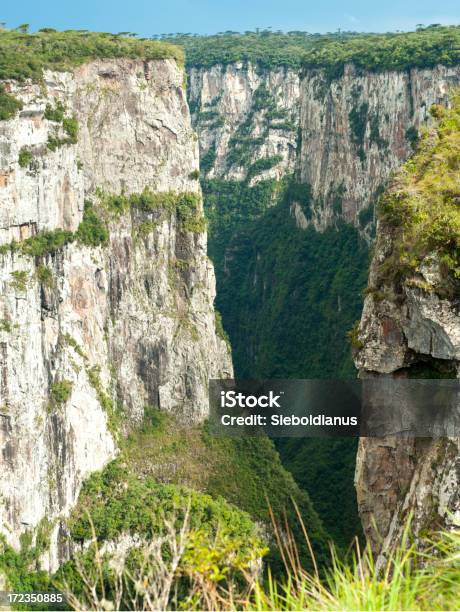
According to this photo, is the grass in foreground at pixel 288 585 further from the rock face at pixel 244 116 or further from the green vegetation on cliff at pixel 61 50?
the rock face at pixel 244 116

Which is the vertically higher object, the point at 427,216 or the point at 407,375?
the point at 427,216

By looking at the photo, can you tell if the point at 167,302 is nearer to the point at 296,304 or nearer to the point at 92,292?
the point at 92,292

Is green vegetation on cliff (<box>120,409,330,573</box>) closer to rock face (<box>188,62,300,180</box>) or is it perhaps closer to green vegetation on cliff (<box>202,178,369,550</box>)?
green vegetation on cliff (<box>202,178,369,550</box>)

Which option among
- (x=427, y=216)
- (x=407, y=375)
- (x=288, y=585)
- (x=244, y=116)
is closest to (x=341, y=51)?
(x=244, y=116)

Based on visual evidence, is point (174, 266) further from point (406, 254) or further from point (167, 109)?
point (406, 254)

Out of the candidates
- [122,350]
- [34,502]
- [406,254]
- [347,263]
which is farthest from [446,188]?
[347,263]

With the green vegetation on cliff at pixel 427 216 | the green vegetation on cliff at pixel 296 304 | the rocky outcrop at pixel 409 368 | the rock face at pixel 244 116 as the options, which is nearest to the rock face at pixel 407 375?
the rocky outcrop at pixel 409 368
